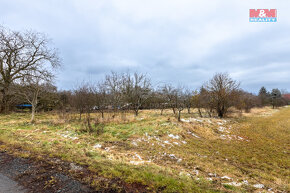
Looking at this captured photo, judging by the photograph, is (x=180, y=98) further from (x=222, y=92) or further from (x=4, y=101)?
(x=4, y=101)

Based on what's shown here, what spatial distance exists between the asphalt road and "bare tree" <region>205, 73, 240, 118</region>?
18.4 meters

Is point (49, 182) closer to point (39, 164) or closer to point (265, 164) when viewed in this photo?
point (39, 164)

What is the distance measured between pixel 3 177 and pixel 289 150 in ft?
34.7

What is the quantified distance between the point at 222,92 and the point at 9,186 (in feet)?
61.2

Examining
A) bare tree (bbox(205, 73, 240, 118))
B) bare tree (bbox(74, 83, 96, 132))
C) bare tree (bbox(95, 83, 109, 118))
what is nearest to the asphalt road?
bare tree (bbox(74, 83, 96, 132))

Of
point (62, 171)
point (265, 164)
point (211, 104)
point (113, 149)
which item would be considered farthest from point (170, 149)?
point (211, 104)

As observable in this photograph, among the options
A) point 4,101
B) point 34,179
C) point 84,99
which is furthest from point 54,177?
point 4,101

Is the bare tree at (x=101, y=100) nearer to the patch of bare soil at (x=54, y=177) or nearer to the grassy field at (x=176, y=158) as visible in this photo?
the grassy field at (x=176, y=158)

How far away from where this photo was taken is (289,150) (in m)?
6.66

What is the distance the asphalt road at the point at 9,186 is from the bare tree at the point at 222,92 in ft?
60.4

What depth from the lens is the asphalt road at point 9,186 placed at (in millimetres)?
2623

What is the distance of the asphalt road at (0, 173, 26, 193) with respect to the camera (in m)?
2.62

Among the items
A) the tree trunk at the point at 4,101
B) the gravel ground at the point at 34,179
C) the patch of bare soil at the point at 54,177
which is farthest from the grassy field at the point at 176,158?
the tree trunk at the point at 4,101

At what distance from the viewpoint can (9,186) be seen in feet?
9.07
